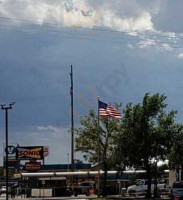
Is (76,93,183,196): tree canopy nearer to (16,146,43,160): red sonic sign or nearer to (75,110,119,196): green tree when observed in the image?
(75,110,119,196): green tree

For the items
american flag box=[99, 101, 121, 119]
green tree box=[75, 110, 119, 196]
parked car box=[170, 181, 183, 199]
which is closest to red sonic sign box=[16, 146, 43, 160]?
green tree box=[75, 110, 119, 196]

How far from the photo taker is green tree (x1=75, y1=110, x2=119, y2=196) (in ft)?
180

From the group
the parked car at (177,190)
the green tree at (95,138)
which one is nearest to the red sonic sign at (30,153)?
the green tree at (95,138)

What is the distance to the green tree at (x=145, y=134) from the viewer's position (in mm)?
46156

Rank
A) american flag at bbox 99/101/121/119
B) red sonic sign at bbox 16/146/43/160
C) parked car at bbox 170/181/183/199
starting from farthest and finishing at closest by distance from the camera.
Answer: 1. red sonic sign at bbox 16/146/43/160
2. american flag at bbox 99/101/121/119
3. parked car at bbox 170/181/183/199

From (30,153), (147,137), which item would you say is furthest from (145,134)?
(30,153)

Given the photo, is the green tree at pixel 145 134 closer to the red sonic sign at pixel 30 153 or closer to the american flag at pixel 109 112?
the american flag at pixel 109 112

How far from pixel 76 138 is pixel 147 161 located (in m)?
15.8

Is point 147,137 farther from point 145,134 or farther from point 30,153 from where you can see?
point 30,153

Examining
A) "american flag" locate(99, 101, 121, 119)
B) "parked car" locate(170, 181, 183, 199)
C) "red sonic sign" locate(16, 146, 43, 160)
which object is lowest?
"parked car" locate(170, 181, 183, 199)

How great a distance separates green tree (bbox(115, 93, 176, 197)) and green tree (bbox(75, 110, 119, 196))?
5.52 metres

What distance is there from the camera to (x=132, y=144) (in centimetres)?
4600

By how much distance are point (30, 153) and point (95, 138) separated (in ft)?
66.0

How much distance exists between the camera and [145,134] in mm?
46188
